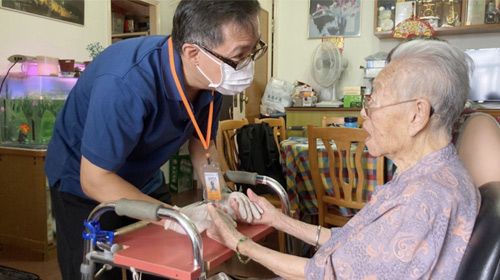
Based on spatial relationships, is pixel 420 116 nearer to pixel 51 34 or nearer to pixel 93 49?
pixel 51 34

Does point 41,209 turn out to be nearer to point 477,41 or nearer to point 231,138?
point 231,138

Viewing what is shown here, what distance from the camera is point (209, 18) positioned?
3.54 feet

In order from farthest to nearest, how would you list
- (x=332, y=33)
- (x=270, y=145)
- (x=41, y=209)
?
(x=332, y=33), (x=270, y=145), (x=41, y=209)

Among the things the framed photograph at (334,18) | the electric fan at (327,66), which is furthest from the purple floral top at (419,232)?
the framed photograph at (334,18)

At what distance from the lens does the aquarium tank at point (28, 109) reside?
263 centimetres

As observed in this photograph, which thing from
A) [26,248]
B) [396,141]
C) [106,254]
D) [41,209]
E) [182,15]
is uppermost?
[182,15]

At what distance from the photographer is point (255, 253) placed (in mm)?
1039

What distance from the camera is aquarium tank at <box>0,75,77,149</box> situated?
8.64 feet

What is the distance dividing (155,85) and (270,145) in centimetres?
164

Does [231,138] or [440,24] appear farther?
[440,24]

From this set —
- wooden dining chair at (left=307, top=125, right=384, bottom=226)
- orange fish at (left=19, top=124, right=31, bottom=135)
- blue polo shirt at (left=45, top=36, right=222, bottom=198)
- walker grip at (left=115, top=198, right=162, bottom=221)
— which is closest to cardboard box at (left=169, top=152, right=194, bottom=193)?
orange fish at (left=19, top=124, right=31, bottom=135)

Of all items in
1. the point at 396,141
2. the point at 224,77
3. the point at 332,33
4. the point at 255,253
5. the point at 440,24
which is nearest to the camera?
the point at 396,141

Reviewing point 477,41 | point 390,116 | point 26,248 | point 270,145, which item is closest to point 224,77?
point 390,116

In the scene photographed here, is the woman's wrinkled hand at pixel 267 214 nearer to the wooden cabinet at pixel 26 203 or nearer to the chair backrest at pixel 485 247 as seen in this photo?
the chair backrest at pixel 485 247
